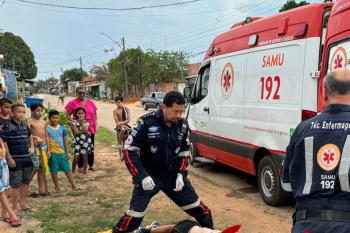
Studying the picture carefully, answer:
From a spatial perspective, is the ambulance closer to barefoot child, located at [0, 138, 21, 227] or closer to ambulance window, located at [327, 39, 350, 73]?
ambulance window, located at [327, 39, 350, 73]

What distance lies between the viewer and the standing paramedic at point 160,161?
410 centimetres

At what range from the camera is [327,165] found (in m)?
2.53

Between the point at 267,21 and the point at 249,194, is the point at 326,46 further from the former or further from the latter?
the point at 249,194

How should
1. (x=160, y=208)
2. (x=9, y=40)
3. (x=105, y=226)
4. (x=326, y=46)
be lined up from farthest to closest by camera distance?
(x=9, y=40)
(x=160, y=208)
(x=105, y=226)
(x=326, y=46)

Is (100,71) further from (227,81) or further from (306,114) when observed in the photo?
(306,114)

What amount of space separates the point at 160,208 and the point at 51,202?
1.73 metres

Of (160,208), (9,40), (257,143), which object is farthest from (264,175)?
(9,40)

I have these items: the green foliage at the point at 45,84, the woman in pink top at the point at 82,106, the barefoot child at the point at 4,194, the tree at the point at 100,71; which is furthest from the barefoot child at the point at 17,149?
the green foliage at the point at 45,84

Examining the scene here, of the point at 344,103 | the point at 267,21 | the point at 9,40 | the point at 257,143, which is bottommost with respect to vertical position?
the point at 257,143

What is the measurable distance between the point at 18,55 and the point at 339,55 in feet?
250

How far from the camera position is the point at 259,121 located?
264 inches

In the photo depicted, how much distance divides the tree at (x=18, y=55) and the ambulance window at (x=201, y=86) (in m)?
63.3

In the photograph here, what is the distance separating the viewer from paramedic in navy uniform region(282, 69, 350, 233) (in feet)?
8.18

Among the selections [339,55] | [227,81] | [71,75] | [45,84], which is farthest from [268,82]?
[45,84]
